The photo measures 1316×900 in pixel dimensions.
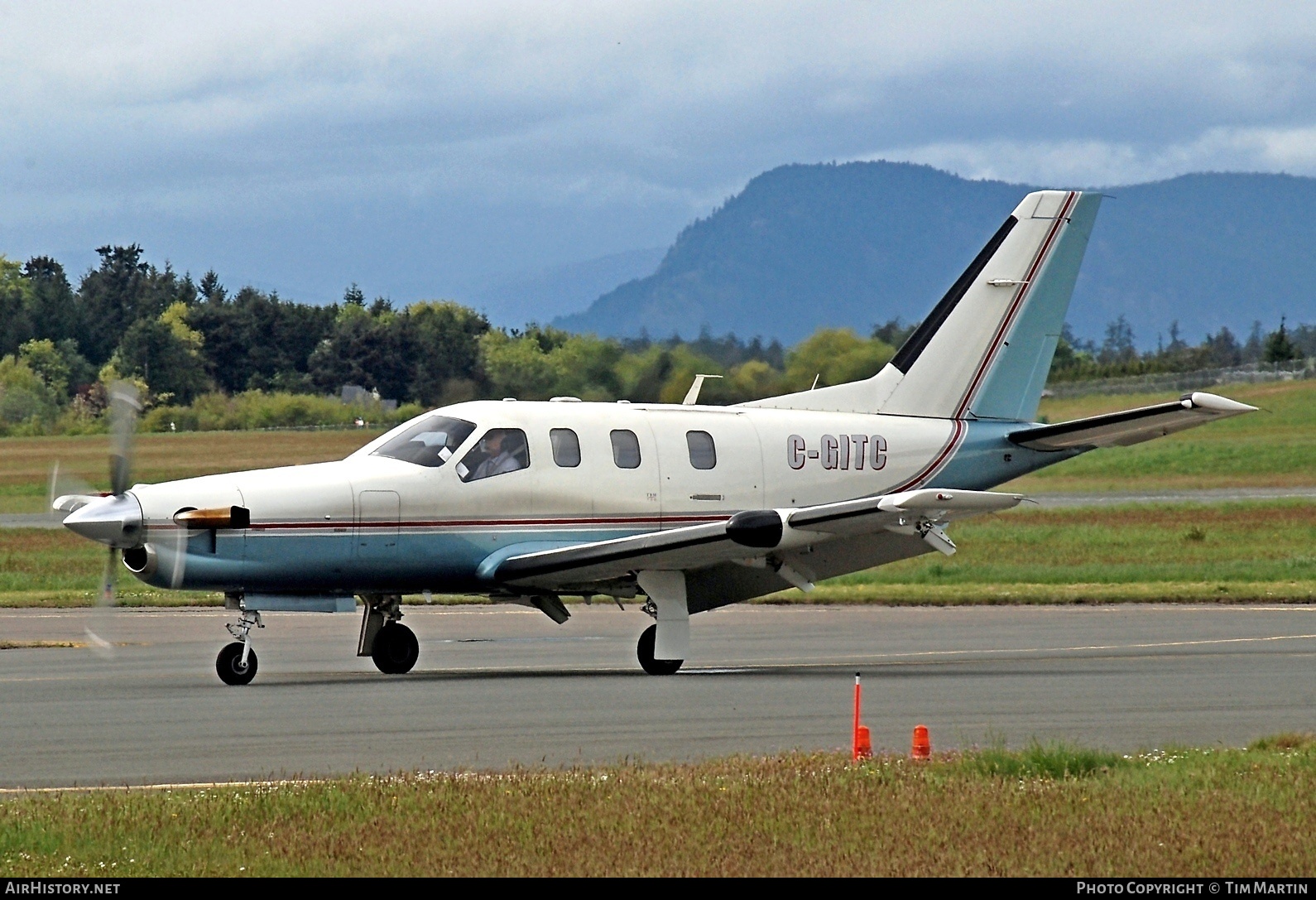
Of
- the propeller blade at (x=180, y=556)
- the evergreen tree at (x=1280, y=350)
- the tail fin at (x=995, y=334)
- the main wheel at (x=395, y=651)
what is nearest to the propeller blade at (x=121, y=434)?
the propeller blade at (x=180, y=556)

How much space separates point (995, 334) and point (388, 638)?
27.0ft

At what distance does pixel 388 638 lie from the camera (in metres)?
19.4

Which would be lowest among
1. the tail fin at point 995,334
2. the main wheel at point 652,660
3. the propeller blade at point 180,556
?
the main wheel at point 652,660

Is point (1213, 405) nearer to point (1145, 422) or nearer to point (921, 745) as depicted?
point (1145, 422)

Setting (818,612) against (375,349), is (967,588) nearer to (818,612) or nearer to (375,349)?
(818,612)

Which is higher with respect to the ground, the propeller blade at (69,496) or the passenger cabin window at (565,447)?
the passenger cabin window at (565,447)

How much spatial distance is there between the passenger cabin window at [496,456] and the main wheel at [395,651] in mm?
1811

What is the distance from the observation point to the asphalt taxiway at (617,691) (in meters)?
13.1

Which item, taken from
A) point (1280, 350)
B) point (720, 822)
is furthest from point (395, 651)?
point (1280, 350)

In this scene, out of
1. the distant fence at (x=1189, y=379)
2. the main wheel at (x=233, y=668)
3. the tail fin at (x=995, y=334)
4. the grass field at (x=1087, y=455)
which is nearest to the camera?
the main wheel at (x=233, y=668)

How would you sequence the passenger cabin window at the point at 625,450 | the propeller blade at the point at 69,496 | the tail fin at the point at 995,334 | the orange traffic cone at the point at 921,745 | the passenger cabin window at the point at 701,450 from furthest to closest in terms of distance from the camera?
1. the tail fin at the point at 995,334
2. the passenger cabin window at the point at 701,450
3. the passenger cabin window at the point at 625,450
4. the propeller blade at the point at 69,496
5. the orange traffic cone at the point at 921,745

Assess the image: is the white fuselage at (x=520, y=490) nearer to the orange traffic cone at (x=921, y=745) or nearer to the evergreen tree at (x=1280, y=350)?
the orange traffic cone at (x=921, y=745)

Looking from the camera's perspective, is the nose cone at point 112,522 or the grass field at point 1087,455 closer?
the nose cone at point 112,522

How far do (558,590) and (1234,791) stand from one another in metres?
10.4
